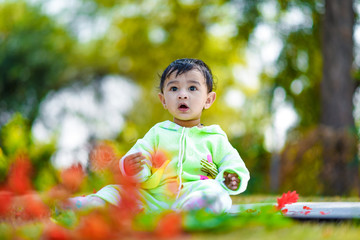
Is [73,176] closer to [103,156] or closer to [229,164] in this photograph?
[103,156]

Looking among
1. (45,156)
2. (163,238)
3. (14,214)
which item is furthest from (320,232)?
(45,156)

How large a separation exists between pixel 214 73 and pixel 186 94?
860cm

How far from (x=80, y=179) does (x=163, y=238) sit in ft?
1.11

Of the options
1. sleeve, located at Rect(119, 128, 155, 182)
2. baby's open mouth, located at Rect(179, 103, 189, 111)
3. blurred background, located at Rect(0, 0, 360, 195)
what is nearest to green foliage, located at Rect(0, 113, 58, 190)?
blurred background, located at Rect(0, 0, 360, 195)

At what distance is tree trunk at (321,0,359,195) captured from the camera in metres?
6.06

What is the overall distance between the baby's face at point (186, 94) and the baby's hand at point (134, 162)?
502 mm

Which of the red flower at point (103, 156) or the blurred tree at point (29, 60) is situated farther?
the blurred tree at point (29, 60)

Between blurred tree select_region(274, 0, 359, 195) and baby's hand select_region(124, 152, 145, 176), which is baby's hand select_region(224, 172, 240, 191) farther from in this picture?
blurred tree select_region(274, 0, 359, 195)

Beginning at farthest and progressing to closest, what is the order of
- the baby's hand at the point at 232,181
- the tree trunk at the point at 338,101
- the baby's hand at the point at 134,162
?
the tree trunk at the point at 338,101, the baby's hand at the point at 232,181, the baby's hand at the point at 134,162

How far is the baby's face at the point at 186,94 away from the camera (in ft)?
8.70

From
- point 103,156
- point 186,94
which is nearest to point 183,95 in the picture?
point 186,94

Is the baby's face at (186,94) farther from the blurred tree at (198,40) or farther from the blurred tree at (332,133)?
the blurred tree at (198,40)

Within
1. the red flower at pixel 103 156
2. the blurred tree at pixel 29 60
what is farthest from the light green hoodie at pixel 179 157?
the blurred tree at pixel 29 60

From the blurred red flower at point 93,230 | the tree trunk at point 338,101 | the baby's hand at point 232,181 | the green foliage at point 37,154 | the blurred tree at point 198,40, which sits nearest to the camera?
the blurred red flower at point 93,230
